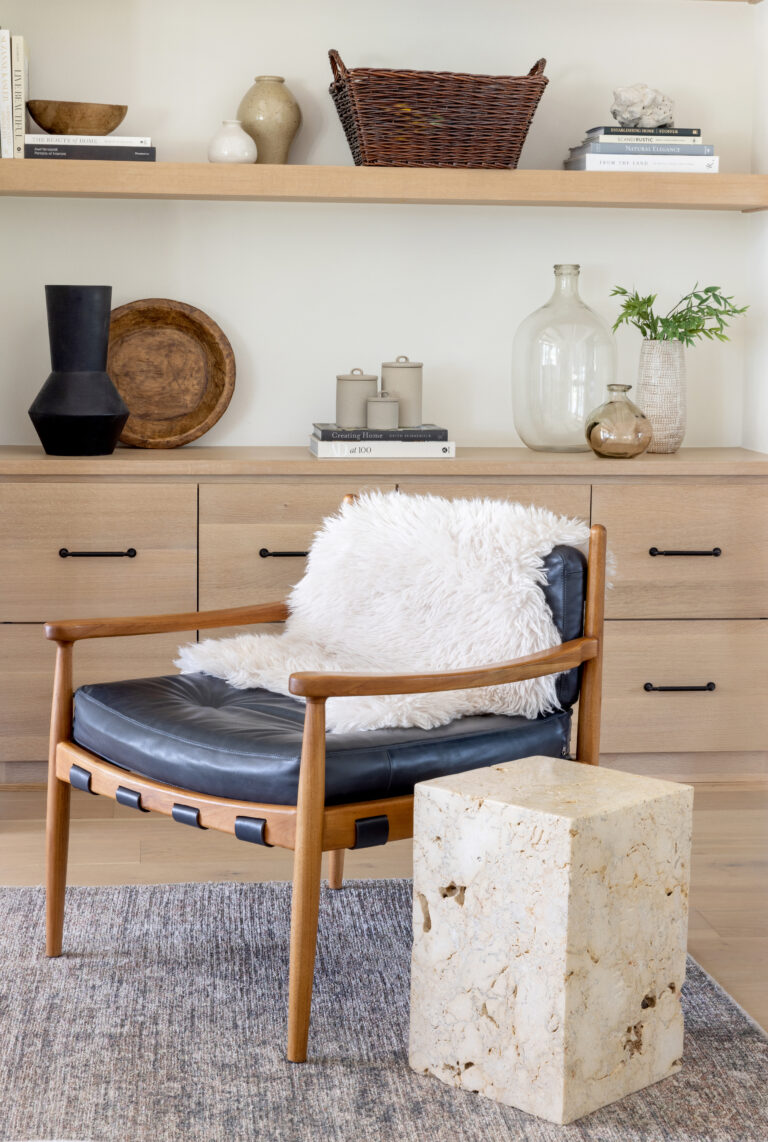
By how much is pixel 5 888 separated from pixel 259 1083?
2.85 feet

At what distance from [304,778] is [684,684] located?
1555 millimetres

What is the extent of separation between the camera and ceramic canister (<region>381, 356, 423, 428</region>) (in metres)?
3.17

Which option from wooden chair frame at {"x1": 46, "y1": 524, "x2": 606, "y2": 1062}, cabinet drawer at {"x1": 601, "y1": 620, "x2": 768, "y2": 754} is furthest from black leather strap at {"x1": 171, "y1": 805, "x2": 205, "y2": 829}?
cabinet drawer at {"x1": 601, "y1": 620, "x2": 768, "y2": 754}

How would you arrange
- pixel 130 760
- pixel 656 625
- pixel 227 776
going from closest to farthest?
pixel 227 776, pixel 130 760, pixel 656 625

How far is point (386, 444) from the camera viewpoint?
3037mm

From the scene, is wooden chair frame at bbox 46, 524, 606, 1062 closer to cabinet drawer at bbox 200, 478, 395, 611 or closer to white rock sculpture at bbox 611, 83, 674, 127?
cabinet drawer at bbox 200, 478, 395, 611

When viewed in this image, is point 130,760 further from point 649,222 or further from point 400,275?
point 649,222

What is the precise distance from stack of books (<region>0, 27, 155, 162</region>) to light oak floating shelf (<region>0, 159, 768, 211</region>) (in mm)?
38

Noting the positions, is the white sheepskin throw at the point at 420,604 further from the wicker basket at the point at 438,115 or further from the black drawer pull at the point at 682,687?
the wicker basket at the point at 438,115

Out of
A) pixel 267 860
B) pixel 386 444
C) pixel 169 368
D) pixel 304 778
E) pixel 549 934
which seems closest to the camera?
pixel 549 934

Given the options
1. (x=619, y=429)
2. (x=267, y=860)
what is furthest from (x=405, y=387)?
(x=267, y=860)

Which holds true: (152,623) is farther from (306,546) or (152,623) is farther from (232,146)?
(232,146)

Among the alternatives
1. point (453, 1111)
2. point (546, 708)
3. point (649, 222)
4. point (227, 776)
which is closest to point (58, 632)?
point (227, 776)

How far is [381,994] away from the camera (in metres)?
2.01
